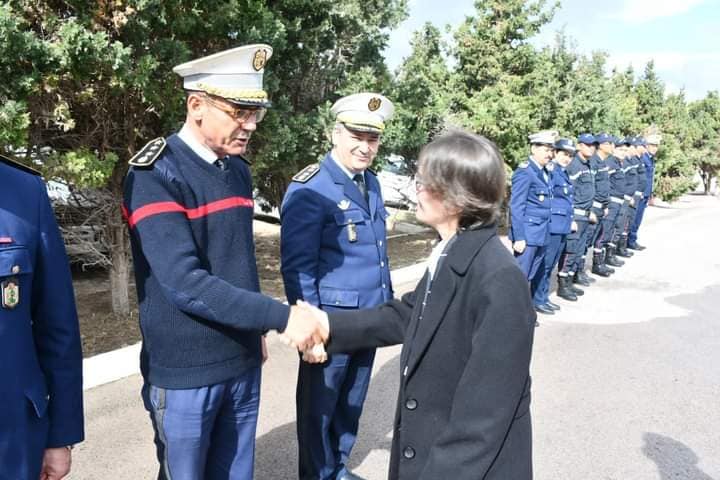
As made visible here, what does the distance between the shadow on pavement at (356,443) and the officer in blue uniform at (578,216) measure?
4005mm

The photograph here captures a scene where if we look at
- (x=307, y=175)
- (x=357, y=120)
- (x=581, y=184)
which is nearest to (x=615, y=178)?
(x=581, y=184)

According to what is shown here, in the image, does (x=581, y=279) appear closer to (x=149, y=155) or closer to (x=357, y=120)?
(x=357, y=120)

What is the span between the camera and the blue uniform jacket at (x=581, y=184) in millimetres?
8000

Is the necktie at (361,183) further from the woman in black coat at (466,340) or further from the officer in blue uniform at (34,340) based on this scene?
the officer in blue uniform at (34,340)

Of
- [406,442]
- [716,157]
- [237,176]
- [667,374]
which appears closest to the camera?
[406,442]

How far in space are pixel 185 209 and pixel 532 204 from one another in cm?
497

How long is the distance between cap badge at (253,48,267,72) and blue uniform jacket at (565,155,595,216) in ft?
21.2

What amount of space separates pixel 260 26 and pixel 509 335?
15.5 ft

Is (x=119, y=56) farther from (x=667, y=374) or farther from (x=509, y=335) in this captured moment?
(x=667, y=374)

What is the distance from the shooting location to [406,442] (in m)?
1.78

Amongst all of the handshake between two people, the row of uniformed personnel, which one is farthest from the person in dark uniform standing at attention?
the handshake between two people

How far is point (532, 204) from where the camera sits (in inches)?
249

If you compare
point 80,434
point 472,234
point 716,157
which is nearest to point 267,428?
point 80,434

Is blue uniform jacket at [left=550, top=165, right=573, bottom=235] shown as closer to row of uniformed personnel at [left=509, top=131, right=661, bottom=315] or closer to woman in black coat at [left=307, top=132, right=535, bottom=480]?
row of uniformed personnel at [left=509, top=131, right=661, bottom=315]
